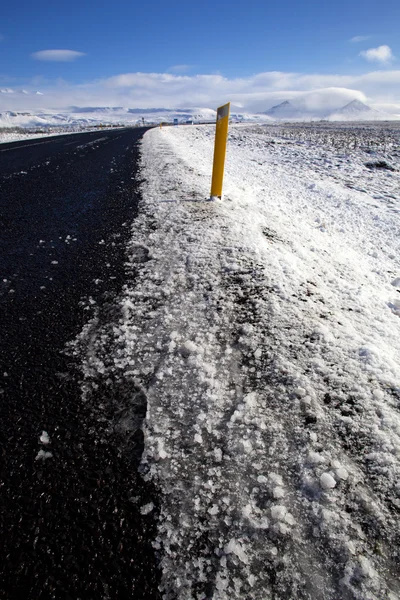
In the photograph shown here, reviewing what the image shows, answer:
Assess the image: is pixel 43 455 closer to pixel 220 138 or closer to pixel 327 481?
pixel 327 481

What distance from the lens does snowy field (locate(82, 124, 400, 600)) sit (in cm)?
102

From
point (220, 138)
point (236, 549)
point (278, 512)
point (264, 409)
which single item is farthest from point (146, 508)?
point (220, 138)

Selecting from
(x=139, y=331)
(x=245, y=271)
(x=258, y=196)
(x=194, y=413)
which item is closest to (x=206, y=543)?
(x=194, y=413)

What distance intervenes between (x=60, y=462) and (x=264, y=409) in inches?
36.1

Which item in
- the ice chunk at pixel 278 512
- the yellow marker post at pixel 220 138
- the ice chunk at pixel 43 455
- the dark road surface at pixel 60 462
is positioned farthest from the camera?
the yellow marker post at pixel 220 138

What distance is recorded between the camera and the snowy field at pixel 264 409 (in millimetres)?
1018

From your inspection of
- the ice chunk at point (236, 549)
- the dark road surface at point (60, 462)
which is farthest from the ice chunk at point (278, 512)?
the dark road surface at point (60, 462)

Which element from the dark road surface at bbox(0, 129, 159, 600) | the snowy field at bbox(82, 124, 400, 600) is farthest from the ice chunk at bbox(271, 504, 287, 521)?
the dark road surface at bbox(0, 129, 159, 600)

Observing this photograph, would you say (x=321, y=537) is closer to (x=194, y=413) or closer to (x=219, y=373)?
(x=194, y=413)

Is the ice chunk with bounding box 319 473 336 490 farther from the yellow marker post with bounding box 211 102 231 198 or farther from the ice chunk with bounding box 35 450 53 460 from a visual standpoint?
the yellow marker post with bounding box 211 102 231 198

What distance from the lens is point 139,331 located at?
2035 mm

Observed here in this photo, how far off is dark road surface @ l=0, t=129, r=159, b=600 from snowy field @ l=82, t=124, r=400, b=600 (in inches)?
4.2

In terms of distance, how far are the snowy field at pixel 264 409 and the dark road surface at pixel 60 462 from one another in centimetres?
11

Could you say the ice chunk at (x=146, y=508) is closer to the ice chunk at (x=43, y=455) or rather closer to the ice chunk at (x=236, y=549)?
the ice chunk at (x=236, y=549)
